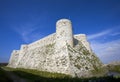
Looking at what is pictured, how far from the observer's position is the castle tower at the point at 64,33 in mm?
28328

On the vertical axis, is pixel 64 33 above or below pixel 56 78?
above

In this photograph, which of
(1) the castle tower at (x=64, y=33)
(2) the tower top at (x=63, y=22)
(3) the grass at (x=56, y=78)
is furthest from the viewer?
(2) the tower top at (x=63, y=22)

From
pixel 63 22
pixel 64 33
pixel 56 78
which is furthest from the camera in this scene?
pixel 63 22

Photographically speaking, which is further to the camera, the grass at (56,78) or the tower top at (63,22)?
the tower top at (63,22)

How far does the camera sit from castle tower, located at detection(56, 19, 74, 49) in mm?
28328

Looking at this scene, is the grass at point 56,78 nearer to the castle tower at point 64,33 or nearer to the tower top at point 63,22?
the castle tower at point 64,33

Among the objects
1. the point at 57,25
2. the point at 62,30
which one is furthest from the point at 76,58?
the point at 57,25

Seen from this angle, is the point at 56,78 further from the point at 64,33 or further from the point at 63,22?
the point at 63,22

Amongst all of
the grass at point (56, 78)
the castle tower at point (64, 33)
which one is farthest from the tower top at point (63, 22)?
the grass at point (56, 78)

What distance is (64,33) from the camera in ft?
93.7

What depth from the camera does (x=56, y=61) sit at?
26.7 meters

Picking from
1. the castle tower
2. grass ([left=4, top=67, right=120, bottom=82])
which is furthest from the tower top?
grass ([left=4, top=67, right=120, bottom=82])

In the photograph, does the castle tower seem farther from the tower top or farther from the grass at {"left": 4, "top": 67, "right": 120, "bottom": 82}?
the grass at {"left": 4, "top": 67, "right": 120, "bottom": 82}


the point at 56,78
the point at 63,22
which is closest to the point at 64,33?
the point at 63,22
